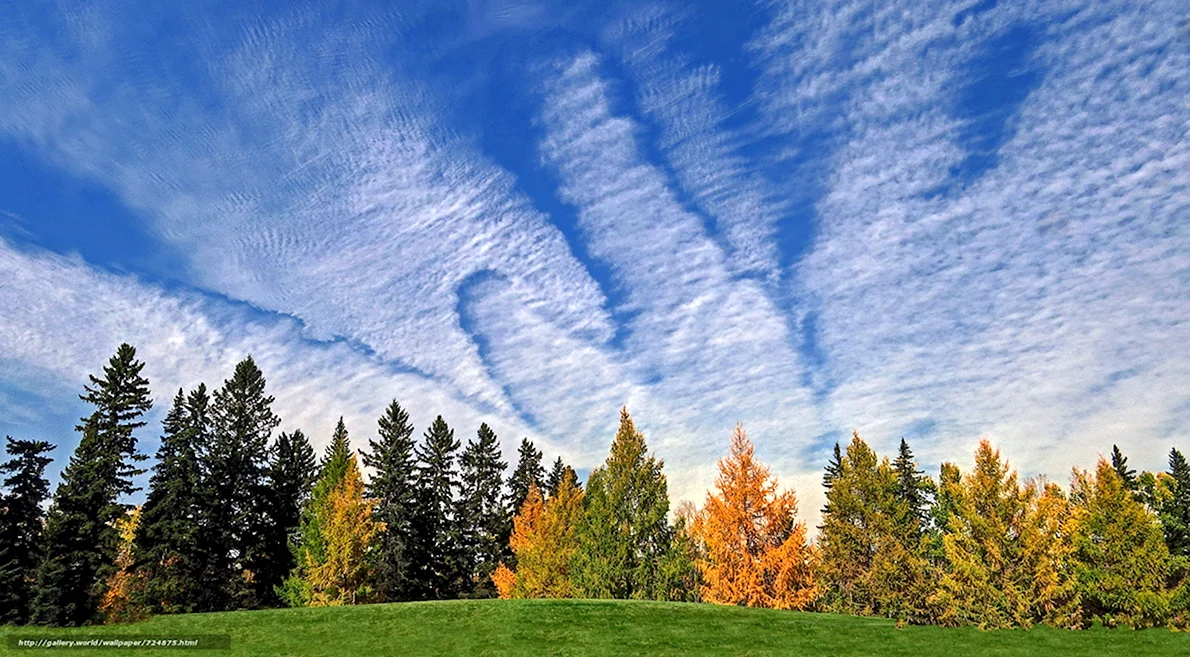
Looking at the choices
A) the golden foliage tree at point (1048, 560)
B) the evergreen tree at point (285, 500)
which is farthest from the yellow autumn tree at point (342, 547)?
the golden foliage tree at point (1048, 560)

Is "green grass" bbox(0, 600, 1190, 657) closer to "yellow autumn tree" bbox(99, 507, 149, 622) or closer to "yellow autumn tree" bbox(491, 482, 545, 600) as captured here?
"yellow autumn tree" bbox(99, 507, 149, 622)

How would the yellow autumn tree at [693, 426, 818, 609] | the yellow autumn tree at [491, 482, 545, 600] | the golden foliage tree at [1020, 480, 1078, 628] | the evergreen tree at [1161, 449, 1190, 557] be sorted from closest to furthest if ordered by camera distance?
the golden foliage tree at [1020, 480, 1078, 628], the yellow autumn tree at [693, 426, 818, 609], the yellow autumn tree at [491, 482, 545, 600], the evergreen tree at [1161, 449, 1190, 557]

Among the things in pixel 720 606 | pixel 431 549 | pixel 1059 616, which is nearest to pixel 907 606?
pixel 1059 616

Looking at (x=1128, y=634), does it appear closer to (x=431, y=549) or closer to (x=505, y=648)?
(x=505, y=648)

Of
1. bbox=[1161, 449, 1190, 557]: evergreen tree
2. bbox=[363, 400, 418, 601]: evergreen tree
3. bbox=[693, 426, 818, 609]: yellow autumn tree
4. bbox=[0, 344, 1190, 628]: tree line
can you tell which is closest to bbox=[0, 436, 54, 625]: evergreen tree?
bbox=[0, 344, 1190, 628]: tree line

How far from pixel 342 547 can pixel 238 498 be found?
44.6 feet

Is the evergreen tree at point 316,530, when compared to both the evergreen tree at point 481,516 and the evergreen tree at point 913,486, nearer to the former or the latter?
the evergreen tree at point 481,516

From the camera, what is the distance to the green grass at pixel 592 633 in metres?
25.1

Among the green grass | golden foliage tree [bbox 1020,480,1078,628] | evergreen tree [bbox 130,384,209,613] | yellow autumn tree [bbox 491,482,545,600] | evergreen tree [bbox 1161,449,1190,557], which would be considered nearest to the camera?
the green grass

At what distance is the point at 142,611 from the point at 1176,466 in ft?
269

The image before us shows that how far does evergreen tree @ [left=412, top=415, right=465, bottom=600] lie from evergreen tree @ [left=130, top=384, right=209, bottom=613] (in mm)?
16374

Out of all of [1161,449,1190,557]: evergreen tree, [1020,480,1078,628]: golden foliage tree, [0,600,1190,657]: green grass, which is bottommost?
[0,600,1190,657]: green grass

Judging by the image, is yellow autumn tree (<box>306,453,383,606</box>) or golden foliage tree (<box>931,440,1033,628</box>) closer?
golden foliage tree (<box>931,440,1033,628</box>)

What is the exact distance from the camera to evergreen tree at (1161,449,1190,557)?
5662 cm
